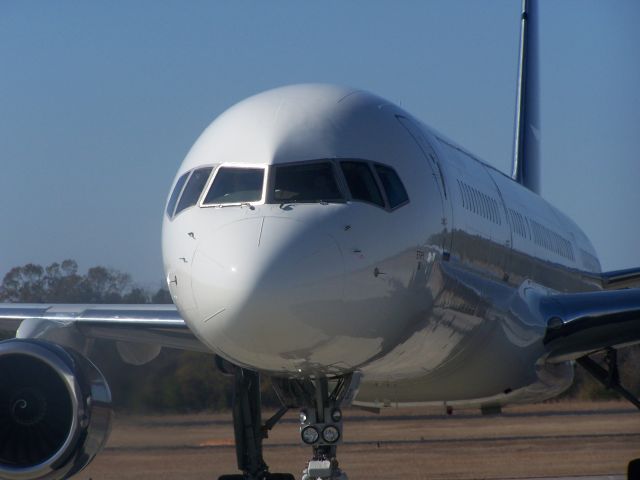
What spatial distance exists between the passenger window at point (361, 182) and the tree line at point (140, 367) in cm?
812

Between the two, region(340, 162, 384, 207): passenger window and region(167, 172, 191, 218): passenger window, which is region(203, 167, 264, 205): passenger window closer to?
region(167, 172, 191, 218): passenger window

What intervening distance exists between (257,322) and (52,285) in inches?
511

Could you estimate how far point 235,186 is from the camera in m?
9.84

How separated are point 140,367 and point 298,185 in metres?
8.92

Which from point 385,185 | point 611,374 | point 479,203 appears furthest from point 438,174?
point 611,374

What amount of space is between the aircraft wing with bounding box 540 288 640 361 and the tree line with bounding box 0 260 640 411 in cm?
508

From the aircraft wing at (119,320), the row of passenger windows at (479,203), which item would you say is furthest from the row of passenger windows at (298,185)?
the aircraft wing at (119,320)

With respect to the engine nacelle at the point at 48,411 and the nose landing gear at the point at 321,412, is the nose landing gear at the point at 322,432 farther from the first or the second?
the engine nacelle at the point at 48,411

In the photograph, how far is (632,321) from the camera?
45.9 ft

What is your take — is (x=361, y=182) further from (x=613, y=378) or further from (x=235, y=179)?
(x=613, y=378)

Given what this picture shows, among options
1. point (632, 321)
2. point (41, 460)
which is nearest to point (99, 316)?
point (41, 460)

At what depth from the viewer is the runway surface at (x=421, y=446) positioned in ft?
58.5

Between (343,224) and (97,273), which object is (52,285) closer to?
(97,273)

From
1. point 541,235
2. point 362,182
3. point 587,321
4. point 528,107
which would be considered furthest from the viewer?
point 528,107
